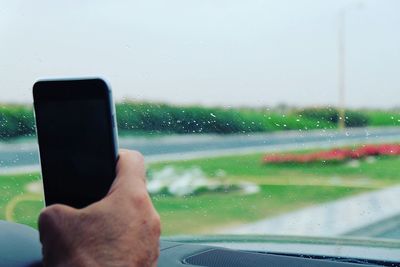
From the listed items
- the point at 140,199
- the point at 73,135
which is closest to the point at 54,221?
the point at 140,199

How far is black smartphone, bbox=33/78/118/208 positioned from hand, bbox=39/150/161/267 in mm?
273

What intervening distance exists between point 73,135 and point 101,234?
1.51 ft

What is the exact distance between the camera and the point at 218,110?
364 centimetres

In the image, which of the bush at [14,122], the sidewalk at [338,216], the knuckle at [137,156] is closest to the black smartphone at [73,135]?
the knuckle at [137,156]

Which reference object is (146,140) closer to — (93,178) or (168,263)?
(168,263)

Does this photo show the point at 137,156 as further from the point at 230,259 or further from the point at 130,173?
the point at 230,259

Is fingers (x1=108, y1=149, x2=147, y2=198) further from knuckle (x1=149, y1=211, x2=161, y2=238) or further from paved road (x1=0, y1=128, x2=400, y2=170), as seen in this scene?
paved road (x1=0, y1=128, x2=400, y2=170)

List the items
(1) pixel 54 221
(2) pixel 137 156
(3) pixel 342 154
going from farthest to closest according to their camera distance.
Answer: (3) pixel 342 154
(2) pixel 137 156
(1) pixel 54 221

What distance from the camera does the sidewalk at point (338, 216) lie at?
170 inches

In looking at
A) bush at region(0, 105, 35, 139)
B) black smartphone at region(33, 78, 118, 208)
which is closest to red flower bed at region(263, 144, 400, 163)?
bush at region(0, 105, 35, 139)

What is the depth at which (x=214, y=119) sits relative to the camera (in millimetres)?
3549

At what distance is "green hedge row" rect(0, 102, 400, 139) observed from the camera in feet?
11.1

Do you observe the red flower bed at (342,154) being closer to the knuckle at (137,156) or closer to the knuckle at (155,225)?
the knuckle at (137,156)

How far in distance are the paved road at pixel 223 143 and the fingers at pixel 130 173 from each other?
1.86 meters
